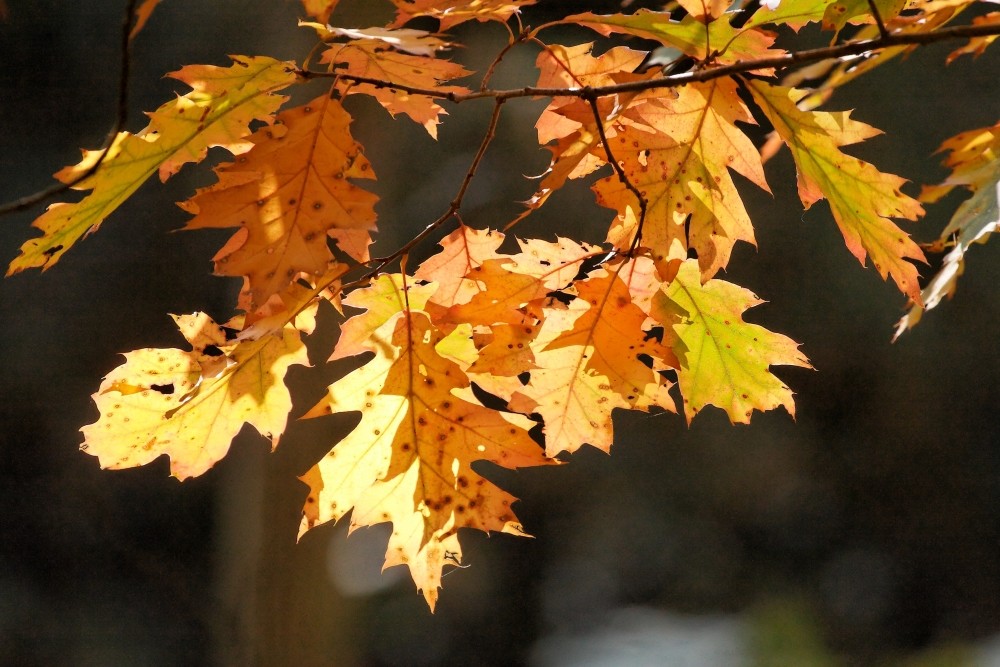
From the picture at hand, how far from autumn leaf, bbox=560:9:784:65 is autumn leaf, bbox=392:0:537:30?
49mm

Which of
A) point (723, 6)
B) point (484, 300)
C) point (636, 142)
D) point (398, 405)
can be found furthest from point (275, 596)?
point (723, 6)

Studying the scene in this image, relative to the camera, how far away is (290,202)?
0.67m

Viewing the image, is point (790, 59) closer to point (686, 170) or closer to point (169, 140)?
point (686, 170)

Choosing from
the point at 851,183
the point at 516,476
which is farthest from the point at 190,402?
the point at 516,476

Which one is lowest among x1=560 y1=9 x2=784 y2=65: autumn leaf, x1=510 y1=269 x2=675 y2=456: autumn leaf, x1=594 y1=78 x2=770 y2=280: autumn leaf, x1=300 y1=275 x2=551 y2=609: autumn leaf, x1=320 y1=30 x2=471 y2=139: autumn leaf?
x1=300 y1=275 x2=551 y2=609: autumn leaf

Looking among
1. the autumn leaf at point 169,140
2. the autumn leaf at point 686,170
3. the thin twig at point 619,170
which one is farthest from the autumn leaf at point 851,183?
the autumn leaf at point 169,140

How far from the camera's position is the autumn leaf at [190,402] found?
71cm

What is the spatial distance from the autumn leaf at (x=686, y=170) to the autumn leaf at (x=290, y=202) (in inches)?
8.7

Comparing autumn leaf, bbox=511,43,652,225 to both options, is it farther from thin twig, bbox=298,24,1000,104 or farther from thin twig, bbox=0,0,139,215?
thin twig, bbox=0,0,139,215

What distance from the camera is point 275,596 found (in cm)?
185

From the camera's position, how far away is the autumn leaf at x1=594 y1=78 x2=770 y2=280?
2.35ft

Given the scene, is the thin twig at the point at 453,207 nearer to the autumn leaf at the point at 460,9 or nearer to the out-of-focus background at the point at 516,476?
the autumn leaf at the point at 460,9

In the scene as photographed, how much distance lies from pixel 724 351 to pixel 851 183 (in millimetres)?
196

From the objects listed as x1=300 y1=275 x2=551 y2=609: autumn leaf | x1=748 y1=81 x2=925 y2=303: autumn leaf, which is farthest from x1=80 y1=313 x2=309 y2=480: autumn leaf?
x1=748 y1=81 x2=925 y2=303: autumn leaf
